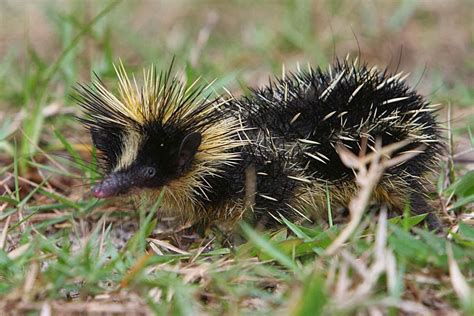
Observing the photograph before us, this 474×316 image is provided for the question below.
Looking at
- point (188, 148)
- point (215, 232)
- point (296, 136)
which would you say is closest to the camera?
point (188, 148)

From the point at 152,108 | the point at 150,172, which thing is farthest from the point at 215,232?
the point at 152,108

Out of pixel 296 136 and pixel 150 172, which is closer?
pixel 150 172

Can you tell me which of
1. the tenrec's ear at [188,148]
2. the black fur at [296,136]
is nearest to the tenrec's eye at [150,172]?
the black fur at [296,136]

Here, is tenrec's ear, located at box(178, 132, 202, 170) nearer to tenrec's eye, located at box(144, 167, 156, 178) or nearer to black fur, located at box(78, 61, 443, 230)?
black fur, located at box(78, 61, 443, 230)

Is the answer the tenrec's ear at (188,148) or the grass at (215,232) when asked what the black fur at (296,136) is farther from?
the grass at (215,232)

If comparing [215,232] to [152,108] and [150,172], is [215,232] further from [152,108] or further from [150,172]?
[152,108]

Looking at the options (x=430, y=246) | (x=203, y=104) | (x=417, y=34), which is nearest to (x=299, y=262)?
(x=430, y=246)

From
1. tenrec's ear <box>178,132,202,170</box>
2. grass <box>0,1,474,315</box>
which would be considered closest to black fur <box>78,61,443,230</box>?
tenrec's ear <box>178,132,202,170</box>
